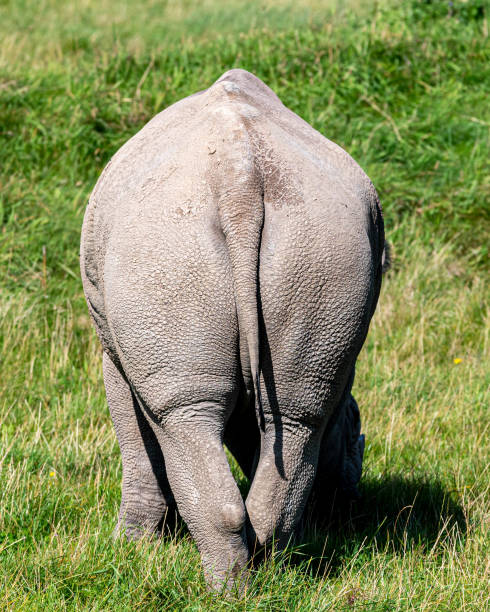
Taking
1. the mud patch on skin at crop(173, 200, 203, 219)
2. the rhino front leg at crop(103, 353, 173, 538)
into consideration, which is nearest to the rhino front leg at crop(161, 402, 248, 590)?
the mud patch on skin at crop(173, 200, 203, 219)

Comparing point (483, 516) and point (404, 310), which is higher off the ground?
point (483, 516)

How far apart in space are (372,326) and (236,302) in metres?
3.57

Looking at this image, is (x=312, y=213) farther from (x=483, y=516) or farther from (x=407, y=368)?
(x=407, y=368)

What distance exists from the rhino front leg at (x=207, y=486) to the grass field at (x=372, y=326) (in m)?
0.16

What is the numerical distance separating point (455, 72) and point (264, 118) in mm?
6419

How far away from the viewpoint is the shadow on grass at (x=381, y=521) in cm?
332

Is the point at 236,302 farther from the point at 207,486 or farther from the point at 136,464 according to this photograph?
the point at 136,464

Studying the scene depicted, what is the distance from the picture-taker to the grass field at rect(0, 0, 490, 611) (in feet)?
9.76

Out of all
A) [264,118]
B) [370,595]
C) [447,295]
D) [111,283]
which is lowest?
[447,295]

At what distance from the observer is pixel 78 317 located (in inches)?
224

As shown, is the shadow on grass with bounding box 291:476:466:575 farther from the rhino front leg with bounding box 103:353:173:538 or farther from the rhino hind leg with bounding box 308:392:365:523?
the rhino front leg with bounding box 103:353:173:538

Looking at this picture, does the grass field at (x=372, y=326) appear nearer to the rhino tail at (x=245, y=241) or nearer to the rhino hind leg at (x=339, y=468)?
the rhino hind leg at (x=339, y=468)

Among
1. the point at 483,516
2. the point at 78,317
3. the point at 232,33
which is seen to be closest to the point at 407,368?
the point at 483,516

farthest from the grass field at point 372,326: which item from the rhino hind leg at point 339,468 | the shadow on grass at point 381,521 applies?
the rhino hind leg at point 339,468
